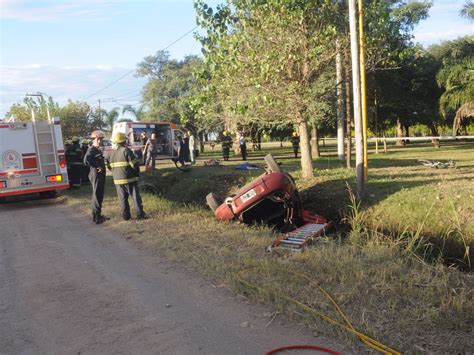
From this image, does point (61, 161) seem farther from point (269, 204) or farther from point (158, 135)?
point (158, 135)

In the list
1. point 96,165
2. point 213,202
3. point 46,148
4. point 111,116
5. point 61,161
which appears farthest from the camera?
point 111,116

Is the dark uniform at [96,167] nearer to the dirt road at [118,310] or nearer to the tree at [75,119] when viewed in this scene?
the dirt road at [118,310]

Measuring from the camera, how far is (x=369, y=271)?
4906mm

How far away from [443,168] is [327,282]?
1023cm

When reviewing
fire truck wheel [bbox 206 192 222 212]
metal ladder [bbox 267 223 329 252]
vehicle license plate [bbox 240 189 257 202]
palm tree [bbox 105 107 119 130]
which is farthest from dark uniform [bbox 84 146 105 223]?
palm tree [bbox 105 107 119 130]

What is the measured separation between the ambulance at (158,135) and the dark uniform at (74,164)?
7.93m

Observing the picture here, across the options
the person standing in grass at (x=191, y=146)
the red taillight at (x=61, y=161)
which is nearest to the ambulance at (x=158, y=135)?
the person standing in grass at (x=191, y=146)

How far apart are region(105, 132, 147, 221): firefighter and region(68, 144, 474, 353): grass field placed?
37 centimetres

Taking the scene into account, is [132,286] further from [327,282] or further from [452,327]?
[452,327]

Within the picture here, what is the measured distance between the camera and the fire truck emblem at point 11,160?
1255cm

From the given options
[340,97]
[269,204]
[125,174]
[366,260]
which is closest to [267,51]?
[269,204]

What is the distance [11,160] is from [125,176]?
17.4 ft

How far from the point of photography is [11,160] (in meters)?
12.6

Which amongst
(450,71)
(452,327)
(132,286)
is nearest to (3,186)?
(132,286)
